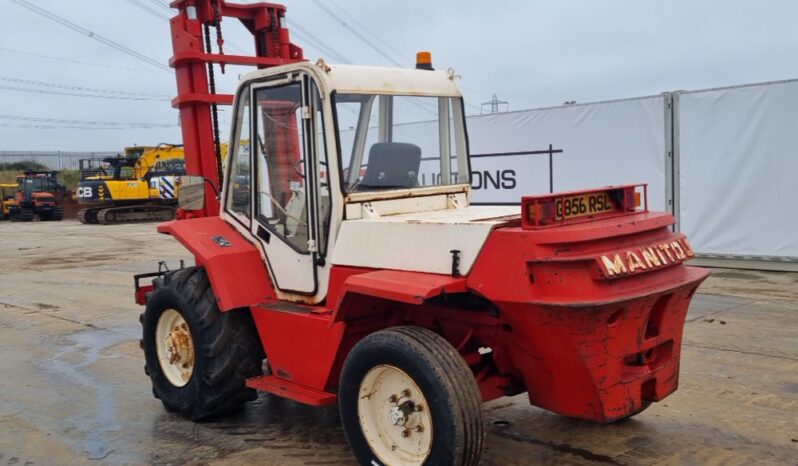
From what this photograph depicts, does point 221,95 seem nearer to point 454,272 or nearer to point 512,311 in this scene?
point 454,272

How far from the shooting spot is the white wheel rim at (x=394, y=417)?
389 centimetres

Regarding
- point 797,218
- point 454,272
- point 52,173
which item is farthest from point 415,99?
point 52,173

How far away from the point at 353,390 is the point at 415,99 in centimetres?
208

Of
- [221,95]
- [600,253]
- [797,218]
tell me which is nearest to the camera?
[600,253]

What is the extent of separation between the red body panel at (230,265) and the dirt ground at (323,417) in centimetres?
96

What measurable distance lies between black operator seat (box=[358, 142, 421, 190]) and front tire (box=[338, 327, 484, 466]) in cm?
118

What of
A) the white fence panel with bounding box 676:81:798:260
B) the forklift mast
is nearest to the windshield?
the forklift mast

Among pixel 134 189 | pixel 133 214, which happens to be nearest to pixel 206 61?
pixel 134 189

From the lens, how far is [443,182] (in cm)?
522

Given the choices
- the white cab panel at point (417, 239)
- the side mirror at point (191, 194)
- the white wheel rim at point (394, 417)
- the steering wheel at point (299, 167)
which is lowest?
the white wheel rim at point (394, 417)

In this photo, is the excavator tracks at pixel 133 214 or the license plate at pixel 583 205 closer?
the license plate at pixel 583 205

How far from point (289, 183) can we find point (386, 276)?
4.35 ft

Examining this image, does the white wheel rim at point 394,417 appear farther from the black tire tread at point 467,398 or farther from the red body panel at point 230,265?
the red body panel at point 230,265

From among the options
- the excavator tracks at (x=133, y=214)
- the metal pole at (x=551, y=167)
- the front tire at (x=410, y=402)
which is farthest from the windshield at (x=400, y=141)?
the excavator tracks at (x=133, y=214)
